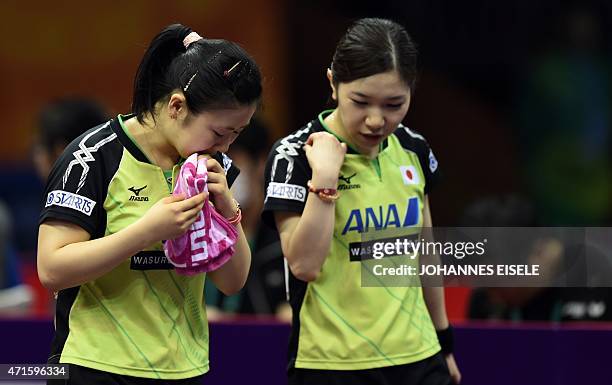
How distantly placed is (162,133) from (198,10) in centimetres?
530

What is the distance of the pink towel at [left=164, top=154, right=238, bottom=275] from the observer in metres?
2.99

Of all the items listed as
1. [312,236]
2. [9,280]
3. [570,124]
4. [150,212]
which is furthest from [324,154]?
[570,124]

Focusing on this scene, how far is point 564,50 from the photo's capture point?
8.78 m

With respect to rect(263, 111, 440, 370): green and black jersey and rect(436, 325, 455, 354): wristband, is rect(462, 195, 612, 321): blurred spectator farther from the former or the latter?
rect(263, 111, 440, 370): green and black jersey

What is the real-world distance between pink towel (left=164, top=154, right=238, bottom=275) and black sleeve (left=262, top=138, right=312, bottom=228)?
1.44ft

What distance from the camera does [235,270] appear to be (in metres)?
3.23

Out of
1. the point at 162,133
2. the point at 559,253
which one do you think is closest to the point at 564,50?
the point at 559,253

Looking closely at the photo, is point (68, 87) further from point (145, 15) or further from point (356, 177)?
point (356, 177)

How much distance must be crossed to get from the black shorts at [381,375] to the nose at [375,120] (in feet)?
2.30

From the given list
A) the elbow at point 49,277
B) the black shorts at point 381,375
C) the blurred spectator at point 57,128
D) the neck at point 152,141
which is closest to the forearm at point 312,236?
the black shorts at point 381,375

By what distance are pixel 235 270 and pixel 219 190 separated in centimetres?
27

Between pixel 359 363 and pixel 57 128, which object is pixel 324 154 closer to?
pixel 359 363

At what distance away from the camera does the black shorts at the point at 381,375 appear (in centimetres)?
347

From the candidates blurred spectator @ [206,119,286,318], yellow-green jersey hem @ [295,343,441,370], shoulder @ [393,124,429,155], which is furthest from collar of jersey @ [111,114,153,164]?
blurred spectator @ [206,119,286,318]
